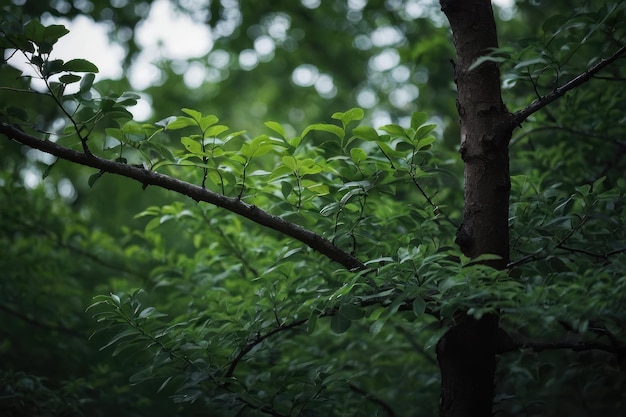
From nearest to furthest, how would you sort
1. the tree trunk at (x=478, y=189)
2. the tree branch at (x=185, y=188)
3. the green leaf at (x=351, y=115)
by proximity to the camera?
the tree branch at (x=185, y=188) → the green leaf at (x=351, y=115) → the tree trunk at (x=478, y=189)

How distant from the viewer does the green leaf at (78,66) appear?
5.79 feet

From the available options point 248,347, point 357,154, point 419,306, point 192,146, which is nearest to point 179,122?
point 192,146

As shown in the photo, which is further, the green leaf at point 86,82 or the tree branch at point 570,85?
the green leaf at point 86,82

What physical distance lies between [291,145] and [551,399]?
3252 millimetres

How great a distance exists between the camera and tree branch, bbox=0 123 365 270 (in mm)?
1759

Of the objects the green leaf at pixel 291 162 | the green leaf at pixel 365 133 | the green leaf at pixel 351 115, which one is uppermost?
the green leaf at pixel 351 115

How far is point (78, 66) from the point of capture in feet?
5.87

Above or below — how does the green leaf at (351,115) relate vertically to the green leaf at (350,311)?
above

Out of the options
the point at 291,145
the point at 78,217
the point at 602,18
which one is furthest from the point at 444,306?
the point at 78,217

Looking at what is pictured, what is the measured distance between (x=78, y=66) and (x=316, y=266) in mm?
1270

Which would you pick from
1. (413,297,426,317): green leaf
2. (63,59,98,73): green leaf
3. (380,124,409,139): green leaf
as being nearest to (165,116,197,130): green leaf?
(63,59,98,73): green leaf

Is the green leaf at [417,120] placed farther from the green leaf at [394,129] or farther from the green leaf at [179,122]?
the green leaf at [179,122]

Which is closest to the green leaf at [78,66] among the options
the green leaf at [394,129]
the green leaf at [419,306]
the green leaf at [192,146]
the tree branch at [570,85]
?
the green leaf at [192,146]

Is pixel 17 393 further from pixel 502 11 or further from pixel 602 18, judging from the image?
pixel 502 11
